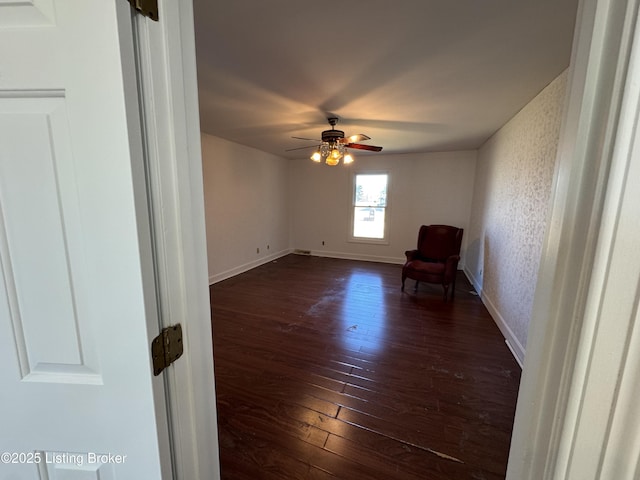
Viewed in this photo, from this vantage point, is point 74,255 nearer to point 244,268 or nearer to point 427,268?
point 427,268

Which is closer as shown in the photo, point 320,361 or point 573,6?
point 573,6

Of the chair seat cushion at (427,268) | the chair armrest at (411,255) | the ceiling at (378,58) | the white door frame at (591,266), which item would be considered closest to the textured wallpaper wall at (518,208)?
the ceiling at (378,58)

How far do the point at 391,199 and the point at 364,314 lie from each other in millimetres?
3139

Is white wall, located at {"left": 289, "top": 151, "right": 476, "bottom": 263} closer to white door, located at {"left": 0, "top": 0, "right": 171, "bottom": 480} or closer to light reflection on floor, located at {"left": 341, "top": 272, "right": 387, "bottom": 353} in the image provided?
light reflection on floor, located at {"left": 341, "top": 272, "right": 387, "bottom": 353}

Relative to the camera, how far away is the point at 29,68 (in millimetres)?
491

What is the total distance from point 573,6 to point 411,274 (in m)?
3.13

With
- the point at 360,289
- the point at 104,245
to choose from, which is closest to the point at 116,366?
the point at 104,245

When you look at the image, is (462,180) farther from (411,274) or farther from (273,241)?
(273,241)

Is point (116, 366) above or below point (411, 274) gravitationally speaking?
above

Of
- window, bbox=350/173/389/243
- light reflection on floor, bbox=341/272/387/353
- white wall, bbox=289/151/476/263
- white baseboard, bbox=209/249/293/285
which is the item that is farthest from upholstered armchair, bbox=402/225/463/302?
white baseboard, bbox=209/249/293/285

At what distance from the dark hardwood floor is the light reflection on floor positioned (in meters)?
0.02

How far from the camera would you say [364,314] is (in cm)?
318

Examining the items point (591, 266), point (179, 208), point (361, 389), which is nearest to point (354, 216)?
point (361, 389)

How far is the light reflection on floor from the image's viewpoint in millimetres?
2572
